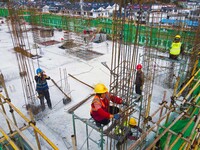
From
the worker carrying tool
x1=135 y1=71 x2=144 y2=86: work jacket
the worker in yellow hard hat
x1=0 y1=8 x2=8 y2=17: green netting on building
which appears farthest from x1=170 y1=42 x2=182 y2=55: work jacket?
x1=0 y1=8 x2=8 y2=17: green netting on building

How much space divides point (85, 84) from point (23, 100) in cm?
247

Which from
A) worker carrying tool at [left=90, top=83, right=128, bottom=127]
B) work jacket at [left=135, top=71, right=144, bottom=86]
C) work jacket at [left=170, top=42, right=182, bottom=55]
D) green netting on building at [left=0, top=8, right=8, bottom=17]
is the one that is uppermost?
green netting on building at [left=0, top=8, right=8, bottom=17]

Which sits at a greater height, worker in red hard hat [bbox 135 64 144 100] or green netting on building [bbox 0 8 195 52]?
green netting on building [bbox 0 8 195 52]

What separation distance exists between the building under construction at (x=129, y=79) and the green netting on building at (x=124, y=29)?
0.21ft

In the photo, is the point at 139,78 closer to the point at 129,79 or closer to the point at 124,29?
the point at 124,29

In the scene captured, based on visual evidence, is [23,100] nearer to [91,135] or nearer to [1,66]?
[91,135]

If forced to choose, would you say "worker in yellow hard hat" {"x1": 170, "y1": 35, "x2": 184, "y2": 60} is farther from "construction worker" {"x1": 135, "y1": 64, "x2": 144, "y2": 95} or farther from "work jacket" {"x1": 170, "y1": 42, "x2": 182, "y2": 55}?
"construction worker" {"x1": 135, "y1": 64, "x2": 144, "y2": 95}

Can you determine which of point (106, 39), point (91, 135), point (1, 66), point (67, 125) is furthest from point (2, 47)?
point (91, 135)

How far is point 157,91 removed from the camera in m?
6.94

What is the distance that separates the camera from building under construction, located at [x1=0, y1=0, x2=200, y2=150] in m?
3.38

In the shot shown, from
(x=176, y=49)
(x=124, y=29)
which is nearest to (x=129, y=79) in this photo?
(x=124, y=29)

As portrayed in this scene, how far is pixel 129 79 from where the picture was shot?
3648 mm

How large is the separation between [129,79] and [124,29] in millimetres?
2370

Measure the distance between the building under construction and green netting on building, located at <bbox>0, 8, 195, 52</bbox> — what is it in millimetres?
64
